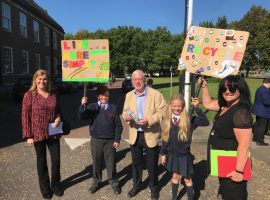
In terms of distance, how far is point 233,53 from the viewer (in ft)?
13.5

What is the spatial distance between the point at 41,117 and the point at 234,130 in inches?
108

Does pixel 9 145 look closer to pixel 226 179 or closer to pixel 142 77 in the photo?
pixel 142 77

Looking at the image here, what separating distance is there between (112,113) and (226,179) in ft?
7.05

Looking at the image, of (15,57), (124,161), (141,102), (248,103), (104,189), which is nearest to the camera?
(248,103)

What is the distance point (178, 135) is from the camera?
4.00 meters


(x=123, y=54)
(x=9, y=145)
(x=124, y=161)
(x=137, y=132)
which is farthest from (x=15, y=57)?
(x=123, y=54)

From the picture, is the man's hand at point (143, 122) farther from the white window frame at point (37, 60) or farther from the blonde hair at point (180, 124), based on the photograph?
the white window frame at point (37, 60)

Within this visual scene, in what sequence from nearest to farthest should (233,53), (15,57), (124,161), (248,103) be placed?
(248,103) < (233,53) < (124,161) < (15,57)

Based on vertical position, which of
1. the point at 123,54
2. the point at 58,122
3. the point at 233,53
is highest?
the point at 123,54

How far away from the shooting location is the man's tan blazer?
14.3 feet

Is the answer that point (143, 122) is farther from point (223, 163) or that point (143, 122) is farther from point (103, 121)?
point (223, 163)

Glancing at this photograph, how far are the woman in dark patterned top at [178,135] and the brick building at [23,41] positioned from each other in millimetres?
21205

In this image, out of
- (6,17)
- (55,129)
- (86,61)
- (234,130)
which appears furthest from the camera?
(6,17)

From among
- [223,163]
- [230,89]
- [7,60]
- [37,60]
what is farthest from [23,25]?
[223,163]
